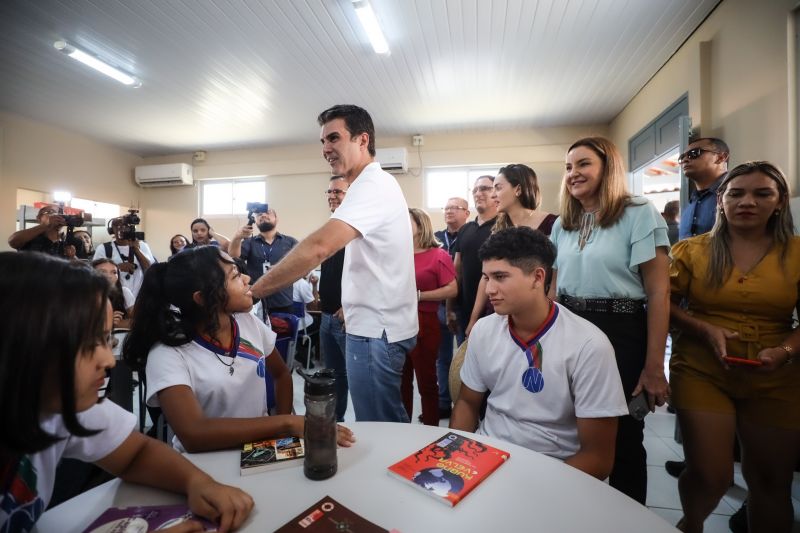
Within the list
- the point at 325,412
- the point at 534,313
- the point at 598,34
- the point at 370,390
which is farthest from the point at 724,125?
the point at 325,412

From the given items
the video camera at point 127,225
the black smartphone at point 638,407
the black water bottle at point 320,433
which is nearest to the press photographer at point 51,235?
the video camera at point 127,225

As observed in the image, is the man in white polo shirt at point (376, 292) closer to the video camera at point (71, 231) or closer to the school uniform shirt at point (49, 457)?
the school uniform shirt at point (49, 457)

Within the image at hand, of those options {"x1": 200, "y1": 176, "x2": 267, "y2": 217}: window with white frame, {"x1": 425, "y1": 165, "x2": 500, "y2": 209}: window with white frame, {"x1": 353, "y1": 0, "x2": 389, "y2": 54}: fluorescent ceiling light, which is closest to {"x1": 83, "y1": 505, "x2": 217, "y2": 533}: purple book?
{"x1": 353, "y1": 0, "x2": 389, "y2": 54}: fluorescent ceiling light

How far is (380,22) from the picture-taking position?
3162 millimetres

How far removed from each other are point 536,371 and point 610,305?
49 centimetres

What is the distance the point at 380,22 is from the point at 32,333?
3.36 m

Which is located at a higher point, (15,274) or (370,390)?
(15,274)

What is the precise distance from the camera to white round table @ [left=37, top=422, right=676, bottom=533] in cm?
67

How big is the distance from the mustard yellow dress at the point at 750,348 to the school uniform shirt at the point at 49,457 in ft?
5.71

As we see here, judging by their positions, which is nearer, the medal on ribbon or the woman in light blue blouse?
the medal on ribbon

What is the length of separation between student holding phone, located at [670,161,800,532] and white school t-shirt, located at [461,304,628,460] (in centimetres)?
54

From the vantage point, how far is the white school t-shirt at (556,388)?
1.08 m

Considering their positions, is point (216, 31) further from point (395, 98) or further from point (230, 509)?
point (230, 509)

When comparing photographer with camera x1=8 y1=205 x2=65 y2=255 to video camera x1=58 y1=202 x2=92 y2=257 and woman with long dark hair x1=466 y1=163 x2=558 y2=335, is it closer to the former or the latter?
video camera x1=58 y1=202 x2=92 y2=257
